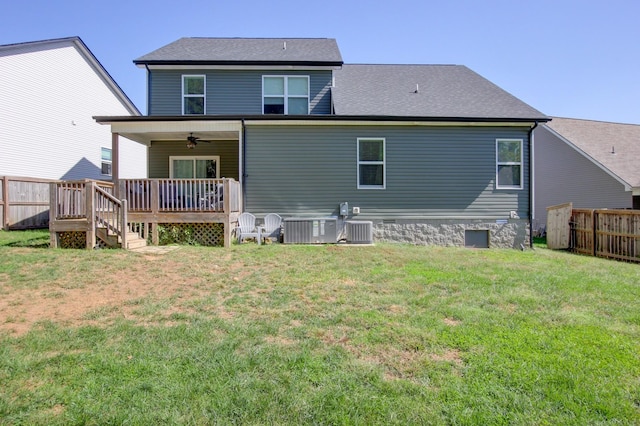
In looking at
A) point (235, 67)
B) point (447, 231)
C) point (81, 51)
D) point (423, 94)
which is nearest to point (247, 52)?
point (235, 67)

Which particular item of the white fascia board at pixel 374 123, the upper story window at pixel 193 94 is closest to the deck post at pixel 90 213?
the white fascia board at pixel 374 123

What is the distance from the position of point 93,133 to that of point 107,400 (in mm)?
17072

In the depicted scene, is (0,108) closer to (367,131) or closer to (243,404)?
(367,131)

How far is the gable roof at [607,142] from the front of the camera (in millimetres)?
16688

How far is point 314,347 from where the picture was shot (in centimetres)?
327

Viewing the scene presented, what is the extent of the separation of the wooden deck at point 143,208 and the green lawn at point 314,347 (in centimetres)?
203

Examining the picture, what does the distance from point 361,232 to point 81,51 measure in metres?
15.6

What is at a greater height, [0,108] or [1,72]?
[1,72]

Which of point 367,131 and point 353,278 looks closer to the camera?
point 353,278

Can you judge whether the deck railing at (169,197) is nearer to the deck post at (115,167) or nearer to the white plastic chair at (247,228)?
the deck post at (115,167)

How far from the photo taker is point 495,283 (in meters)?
5.66

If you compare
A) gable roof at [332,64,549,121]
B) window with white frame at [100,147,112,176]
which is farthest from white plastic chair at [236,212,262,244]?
window with white frame at [100,147,112,176]

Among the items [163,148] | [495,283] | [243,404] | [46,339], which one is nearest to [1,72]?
[163,148]

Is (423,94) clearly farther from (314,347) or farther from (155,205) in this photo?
(314,347)
